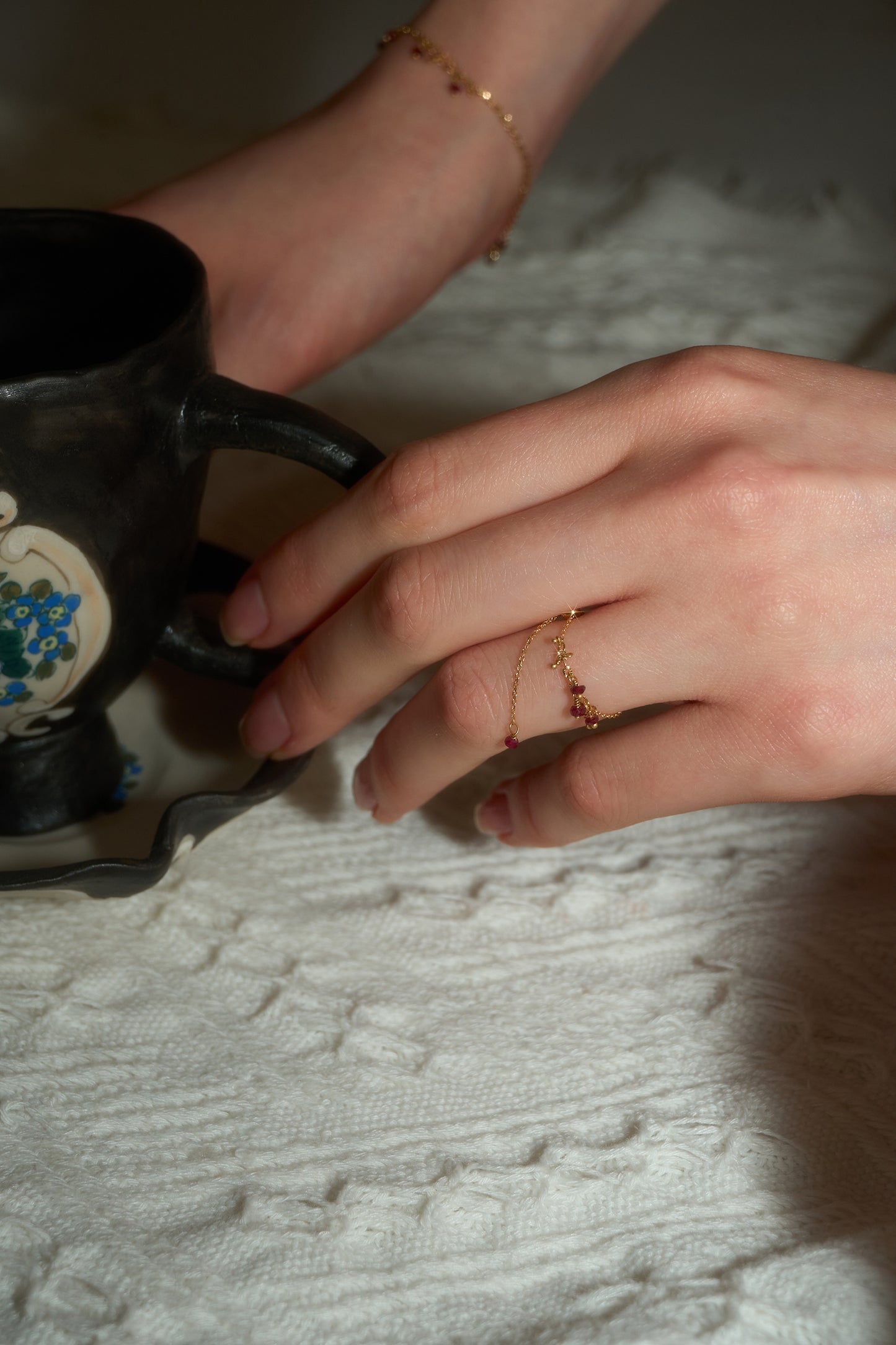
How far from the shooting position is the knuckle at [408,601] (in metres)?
0.50

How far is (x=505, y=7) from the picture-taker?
82 cm

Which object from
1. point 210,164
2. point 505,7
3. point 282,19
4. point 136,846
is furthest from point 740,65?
point 136,846

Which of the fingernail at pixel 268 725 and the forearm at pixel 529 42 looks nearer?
the fingernail at pixel 268 725

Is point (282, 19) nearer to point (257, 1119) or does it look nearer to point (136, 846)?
point (136, 846)

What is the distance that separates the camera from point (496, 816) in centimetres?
57

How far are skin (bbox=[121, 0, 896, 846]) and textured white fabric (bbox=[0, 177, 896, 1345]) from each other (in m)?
0.06

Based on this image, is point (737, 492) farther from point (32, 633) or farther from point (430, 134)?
point (430, 134)

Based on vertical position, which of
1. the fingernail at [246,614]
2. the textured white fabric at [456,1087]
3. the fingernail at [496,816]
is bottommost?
the textured white fabric at [456,1087]

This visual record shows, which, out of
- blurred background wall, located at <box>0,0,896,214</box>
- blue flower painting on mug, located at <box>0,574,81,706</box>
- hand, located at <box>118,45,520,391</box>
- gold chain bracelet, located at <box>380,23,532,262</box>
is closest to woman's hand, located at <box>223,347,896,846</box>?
blue flower painting on mug, located at <box>0,574,81,706</box>

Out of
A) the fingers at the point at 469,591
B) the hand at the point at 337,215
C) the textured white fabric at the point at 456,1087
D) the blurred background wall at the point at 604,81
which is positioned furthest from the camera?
the blurred background wall at the point at 604,81

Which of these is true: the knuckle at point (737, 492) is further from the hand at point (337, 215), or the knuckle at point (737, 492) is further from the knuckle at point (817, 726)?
the hand at point (337, 215)

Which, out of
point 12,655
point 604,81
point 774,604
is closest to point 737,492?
point 774,604

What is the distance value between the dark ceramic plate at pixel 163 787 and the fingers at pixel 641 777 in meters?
0.11

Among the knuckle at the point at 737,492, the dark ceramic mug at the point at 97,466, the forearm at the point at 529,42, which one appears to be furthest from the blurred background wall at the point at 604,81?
the knuckle at the point at 737,492
